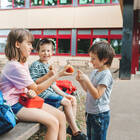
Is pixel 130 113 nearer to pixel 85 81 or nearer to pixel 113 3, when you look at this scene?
pixel 85 81

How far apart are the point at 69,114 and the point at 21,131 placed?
1026mm

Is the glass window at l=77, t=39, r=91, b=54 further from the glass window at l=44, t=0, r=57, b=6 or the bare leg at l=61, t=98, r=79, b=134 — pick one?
the bare leg at l=61, t=98, r=79, b=134

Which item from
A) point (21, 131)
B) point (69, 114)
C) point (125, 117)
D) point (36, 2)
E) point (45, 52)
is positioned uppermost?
point (36, 2)

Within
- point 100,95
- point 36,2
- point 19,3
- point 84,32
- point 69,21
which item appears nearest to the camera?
point 100,95

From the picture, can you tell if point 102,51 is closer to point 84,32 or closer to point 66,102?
point 66,102

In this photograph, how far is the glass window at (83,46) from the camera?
61.8ft

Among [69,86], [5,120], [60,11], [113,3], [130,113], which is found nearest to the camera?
[5,120]

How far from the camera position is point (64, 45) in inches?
768

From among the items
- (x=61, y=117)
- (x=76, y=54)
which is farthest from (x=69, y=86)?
(x=76, y=54)

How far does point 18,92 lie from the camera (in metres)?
2.27

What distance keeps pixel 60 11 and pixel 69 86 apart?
1666 centimetres

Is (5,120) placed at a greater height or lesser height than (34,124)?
greater

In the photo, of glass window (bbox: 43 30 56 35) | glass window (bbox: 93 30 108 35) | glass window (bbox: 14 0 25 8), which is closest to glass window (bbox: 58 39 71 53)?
glass window (bbox: 43 30 56 35)

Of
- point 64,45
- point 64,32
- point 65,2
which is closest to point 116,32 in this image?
point 64,32
